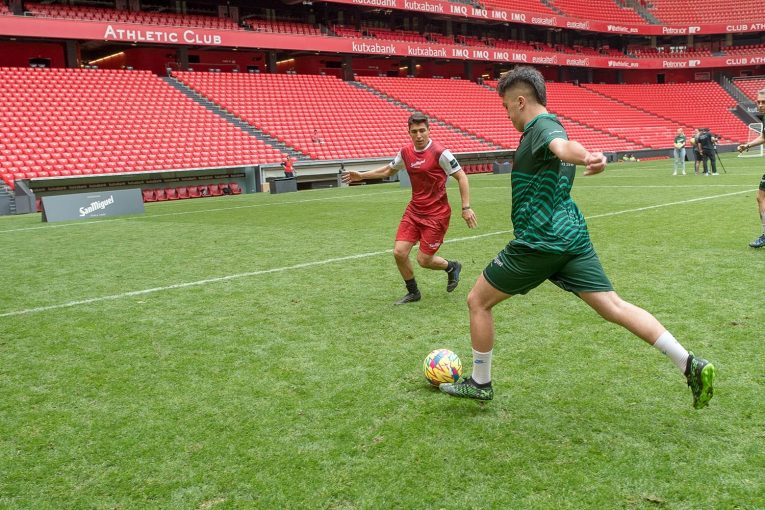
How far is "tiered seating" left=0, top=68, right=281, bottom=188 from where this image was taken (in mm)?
23844

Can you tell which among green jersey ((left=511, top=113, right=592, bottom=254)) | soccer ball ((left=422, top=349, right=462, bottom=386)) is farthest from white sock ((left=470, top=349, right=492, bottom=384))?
green jersey ((left=511, top=113, right=592, bottom=254))

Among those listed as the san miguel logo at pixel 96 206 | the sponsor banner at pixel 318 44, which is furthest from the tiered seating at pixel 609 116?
the san miguel logo at pixel 96 206

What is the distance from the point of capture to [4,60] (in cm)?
3281

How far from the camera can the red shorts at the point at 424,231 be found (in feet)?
23.4

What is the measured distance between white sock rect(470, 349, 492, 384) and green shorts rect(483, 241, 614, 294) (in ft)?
1.50

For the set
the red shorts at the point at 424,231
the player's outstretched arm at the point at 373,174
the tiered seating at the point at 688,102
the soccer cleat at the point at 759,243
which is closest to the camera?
the player's outstretched arm at the point at 373,174

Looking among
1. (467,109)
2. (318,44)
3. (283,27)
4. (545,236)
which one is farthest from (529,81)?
(467,109)

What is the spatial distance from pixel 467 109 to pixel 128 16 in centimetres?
2076

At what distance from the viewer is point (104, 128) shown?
87.1 feet

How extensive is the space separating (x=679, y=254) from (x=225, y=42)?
1198 inches

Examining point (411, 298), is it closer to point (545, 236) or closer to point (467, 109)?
point (545, 236)

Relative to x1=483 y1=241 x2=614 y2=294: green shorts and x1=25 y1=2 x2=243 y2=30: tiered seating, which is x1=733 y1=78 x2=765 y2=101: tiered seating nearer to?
x1=25 y1=2 x2=243 y2=30: tiered seating

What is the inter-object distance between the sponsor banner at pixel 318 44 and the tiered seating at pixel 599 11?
3.98 meters

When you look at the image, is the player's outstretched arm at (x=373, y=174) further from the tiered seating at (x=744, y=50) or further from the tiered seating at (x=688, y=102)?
the tiered seating at (x=744, y=50)
